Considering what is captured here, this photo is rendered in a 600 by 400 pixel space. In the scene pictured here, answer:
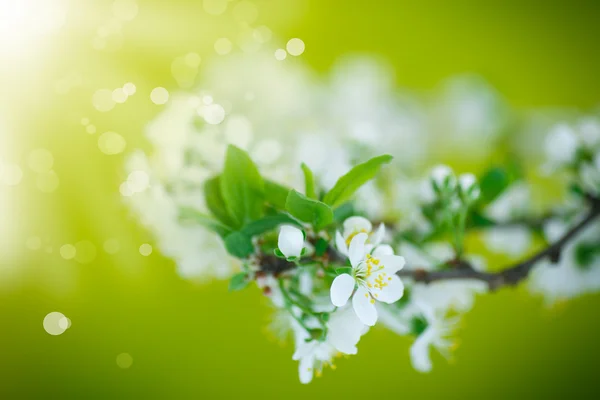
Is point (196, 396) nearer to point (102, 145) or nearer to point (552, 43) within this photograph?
point (102, 145)

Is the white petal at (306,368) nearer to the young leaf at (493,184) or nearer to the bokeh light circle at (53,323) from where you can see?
the young leaf at (493,184)

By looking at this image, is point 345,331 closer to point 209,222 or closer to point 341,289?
point 341,289

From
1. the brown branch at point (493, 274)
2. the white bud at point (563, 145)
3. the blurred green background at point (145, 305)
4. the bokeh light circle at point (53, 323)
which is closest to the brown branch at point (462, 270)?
the brown branch at point (493, 274)

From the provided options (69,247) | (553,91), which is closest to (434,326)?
(69,247)

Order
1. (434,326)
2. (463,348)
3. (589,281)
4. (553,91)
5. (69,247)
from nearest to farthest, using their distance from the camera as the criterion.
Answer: (434,326) < (589,281) < (69,247) < (463,348) < (553,91)

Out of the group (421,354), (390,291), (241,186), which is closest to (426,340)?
(421,354)

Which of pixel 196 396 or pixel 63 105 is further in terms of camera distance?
pixel 196 396
